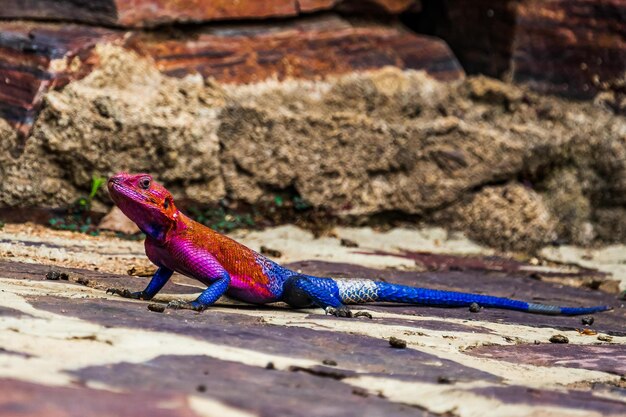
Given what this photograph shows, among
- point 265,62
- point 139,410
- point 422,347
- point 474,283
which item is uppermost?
point 265,62

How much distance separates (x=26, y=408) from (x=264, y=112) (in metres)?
5.84

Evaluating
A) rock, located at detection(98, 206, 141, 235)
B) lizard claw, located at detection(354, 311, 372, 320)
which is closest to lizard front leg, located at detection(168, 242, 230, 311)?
lizard claw, located at detection(354, 311, 372, 320)

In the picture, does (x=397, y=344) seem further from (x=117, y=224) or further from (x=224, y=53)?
(x=224, y=53)

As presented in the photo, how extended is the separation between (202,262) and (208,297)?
1.05 feet

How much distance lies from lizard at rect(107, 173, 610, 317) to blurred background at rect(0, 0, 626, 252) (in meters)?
2.60

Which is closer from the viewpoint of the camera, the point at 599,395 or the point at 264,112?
the point at 599,395

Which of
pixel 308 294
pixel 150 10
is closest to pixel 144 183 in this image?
pixel 308 294

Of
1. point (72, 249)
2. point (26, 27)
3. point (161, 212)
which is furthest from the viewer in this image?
point (26, 27)

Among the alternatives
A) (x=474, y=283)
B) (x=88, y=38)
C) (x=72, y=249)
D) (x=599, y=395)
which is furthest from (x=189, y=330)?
(x=88, y=38)

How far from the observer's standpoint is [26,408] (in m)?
2.82

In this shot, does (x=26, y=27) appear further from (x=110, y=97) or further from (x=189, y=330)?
(x=189, y=330)

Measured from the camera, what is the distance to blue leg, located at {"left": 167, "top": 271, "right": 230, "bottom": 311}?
494cm

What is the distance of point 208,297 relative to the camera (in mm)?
5059

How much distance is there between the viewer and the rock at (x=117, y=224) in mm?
7957
